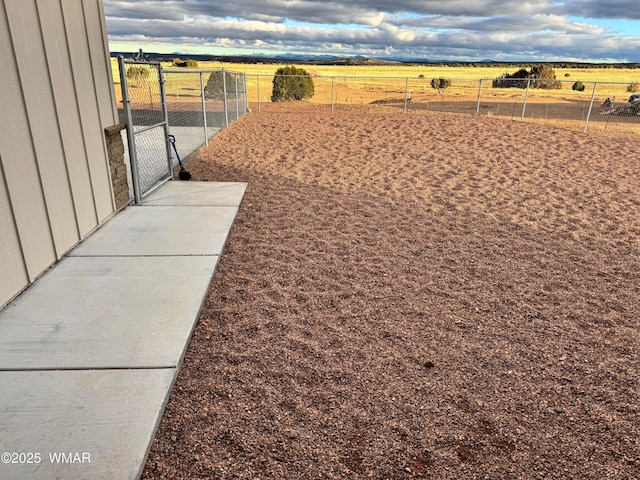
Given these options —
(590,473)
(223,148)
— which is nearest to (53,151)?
(590,473)

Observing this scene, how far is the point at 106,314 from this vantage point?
12.4 feet

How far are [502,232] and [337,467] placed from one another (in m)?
4.76

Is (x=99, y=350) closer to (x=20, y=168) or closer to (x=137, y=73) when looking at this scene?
(x=20, y=168)

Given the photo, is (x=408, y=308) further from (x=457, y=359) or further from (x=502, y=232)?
(x=502, y=232)

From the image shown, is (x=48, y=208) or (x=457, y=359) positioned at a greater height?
(x=48, y=208)

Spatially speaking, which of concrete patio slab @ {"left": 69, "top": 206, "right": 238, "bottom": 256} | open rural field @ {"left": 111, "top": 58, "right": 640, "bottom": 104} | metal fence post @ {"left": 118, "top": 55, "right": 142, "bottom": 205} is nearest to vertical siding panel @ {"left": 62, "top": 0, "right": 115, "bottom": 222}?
concrete patio slab @ {"left": 69, "top": 206, "right": 238, "bottom": 256}

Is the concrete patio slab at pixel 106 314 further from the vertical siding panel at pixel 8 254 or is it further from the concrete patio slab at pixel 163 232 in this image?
the concrete patio slab at pixel 163 232

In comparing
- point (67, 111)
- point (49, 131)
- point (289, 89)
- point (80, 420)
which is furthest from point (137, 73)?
point (289, 89)

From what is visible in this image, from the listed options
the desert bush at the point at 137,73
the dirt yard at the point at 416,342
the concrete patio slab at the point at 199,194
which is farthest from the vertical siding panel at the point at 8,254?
the desert bush at the point at 137,73

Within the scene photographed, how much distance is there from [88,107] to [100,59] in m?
0.77

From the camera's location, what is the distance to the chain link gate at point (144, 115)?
632cm

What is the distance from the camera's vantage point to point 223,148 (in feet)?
39.3

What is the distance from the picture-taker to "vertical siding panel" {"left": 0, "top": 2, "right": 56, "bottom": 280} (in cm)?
392

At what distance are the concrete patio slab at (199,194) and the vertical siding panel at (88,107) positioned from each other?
3.36ft
